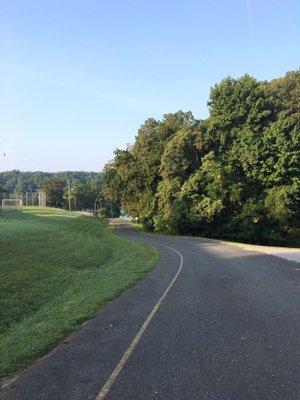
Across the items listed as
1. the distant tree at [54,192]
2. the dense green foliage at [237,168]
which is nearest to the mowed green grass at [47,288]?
the dense green foliage at [237,168]

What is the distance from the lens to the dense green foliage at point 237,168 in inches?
1946

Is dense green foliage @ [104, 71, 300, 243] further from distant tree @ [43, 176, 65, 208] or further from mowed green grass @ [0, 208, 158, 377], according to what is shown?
distant tree @ [43, 176, 65, 208]

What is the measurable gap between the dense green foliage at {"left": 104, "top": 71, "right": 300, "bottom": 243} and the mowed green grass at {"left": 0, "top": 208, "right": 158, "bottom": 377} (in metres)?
25.7

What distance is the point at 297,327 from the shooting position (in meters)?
9.21

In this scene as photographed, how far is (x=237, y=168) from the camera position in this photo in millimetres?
54031

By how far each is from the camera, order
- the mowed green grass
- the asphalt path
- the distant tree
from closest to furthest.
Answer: the asphalt path, the mowed green grass, the distant tree

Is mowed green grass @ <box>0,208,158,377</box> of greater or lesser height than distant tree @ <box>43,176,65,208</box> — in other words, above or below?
below

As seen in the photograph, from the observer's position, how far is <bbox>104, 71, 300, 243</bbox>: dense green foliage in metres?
49.4

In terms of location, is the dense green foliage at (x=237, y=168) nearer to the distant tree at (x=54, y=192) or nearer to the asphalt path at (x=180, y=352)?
the asphalt path at (x=180, y=352)

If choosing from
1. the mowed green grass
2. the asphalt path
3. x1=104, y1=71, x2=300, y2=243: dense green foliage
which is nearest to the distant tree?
x1=104, y1=71, x2=300, y2=243: dense green foliage

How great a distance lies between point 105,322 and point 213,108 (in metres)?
47.9

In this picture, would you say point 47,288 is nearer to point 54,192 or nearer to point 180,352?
point 180,352

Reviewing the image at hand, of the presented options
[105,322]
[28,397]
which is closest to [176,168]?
[105,322]

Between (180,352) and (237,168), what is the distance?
156 feet
